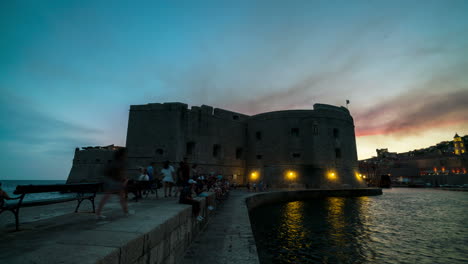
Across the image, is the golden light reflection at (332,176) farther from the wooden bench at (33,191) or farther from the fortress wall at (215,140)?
the wooden bench at (33,191)

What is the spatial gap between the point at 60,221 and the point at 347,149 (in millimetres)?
28929

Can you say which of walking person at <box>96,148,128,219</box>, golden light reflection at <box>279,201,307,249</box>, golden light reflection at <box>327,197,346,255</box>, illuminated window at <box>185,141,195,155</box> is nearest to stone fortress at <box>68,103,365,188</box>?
illuminated window at <box>185,141,195,155</box>

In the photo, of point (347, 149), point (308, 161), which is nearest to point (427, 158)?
point (347, 149)

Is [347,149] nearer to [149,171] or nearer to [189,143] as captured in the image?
[189,143]

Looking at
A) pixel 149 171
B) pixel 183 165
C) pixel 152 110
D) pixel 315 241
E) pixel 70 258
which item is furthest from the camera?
pixel 152 110

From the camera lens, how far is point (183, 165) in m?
6.02

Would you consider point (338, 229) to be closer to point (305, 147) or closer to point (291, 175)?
point (291, 175)

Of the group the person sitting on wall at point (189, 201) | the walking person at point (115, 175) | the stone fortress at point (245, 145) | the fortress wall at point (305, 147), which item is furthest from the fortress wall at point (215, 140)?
the walking person at point (115, 175)

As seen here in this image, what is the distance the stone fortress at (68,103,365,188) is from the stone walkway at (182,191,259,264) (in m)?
15.5

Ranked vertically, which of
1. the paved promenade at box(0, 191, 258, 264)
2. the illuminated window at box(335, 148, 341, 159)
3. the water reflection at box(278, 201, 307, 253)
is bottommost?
the water reflection at box(278, 201, 307, 253)

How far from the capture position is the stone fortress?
21.8m

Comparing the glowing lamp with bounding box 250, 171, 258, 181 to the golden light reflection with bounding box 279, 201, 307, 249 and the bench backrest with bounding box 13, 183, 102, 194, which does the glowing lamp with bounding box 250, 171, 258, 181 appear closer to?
the golden light reflection with bounding box 279, 201, 307, 249

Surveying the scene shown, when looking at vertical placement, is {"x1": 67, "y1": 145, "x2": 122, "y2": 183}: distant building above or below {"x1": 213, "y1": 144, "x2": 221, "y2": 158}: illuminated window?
below

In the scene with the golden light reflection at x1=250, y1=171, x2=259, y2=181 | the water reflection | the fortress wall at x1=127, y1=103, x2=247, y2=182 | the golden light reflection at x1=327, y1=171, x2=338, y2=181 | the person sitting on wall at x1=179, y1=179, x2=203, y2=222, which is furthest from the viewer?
the golden light reflection at x1=250, y1=171, x2=259, y2=181
